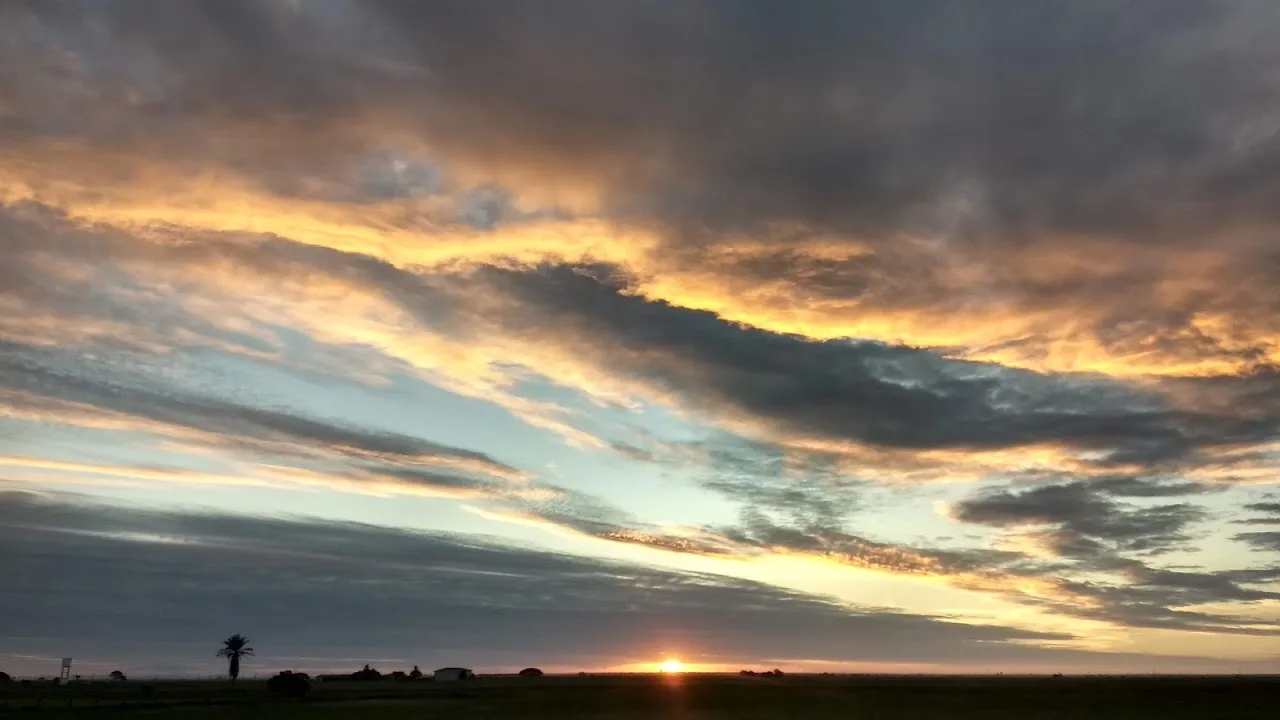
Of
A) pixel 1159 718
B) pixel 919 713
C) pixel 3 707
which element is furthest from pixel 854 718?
pixel 3 707

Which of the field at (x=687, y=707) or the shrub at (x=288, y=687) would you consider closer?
the field at (x=687, y=707)

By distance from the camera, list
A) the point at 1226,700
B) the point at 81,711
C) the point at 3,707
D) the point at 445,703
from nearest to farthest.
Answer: the point at 81,711 → the point at 3,707 → the point at 445,703 → the point at 1226,700

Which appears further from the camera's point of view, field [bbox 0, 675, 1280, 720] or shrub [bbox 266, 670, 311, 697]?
shrub [bbox 266, 670, 311, 697]

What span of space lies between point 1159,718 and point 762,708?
44294 millimetres

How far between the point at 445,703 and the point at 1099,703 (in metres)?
87.4

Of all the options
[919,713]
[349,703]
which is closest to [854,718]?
[919,713]

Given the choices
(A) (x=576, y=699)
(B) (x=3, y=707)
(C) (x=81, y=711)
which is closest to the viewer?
(C) (x=81, y=711)

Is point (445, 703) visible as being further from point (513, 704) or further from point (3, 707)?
point (3, 707)

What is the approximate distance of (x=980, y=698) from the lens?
456 ft

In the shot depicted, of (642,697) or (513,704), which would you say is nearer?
(513,704)

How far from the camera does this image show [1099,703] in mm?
129125

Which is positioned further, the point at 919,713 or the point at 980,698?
the point at 980,698

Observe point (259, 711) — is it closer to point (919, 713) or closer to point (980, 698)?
point (919, 713)

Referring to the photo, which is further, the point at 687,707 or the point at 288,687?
the point at 288,687
